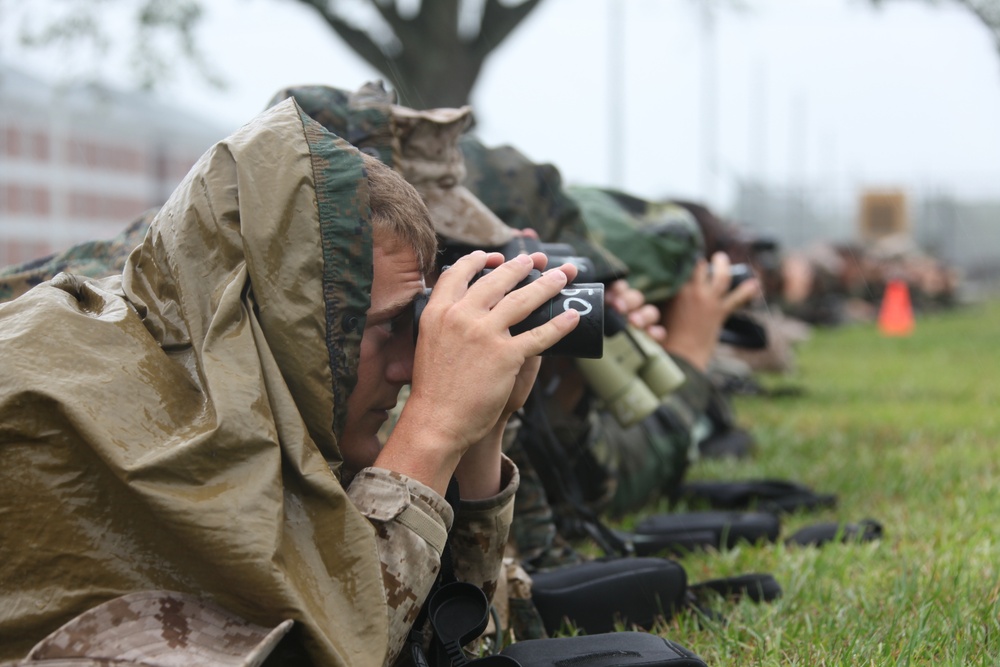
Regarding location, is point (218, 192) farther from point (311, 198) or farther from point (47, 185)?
point (47, 185)

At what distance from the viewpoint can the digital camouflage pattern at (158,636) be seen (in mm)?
1583

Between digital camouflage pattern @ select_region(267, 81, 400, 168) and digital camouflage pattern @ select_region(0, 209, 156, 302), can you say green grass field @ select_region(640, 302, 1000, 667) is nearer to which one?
digital camouflage pattern @ select_region(267, 81, 400, 168)

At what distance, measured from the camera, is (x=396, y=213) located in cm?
199

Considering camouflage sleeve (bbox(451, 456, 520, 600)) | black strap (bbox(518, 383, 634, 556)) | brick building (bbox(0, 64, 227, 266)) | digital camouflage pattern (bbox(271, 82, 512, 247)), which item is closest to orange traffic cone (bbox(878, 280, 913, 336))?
brick building (bbox(0, 64, 227, 266))

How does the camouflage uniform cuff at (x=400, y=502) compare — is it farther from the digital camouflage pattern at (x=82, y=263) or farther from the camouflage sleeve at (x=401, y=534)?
the digital camouflage pattern at (x=82, y=263)

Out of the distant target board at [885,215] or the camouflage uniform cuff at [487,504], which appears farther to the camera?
the distant target board at [885,215]

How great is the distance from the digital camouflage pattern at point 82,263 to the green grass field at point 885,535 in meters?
1.65

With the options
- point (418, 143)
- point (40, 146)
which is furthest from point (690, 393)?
point (40, 146)

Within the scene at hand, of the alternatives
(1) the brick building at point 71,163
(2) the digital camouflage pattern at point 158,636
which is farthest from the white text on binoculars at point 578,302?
(1) the brick building at point 71,163

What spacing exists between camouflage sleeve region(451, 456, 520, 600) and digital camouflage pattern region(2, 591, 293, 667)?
22.0 inches

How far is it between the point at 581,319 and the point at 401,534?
45cm

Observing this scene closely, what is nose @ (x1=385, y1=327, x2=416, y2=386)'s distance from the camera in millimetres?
2002

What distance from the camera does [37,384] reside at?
5.37ft

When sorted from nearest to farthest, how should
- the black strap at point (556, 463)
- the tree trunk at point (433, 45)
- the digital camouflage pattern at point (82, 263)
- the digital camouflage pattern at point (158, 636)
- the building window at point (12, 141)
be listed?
the digital camouflage pattern at point (158, 636)
the digital camouflage pattern at point (82, 263)
the black strap at point (556, 463)
the tree trunk at point (433, 45)
the building window at point (12, 141)
